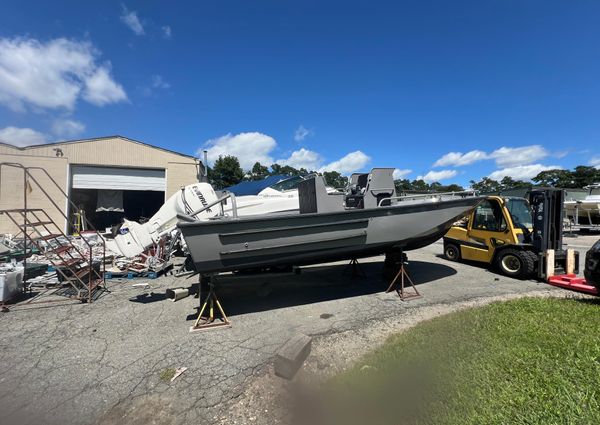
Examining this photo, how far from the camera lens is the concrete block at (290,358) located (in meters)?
2.65

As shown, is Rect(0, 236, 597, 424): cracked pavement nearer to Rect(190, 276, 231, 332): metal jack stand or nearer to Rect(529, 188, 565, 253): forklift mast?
Rect(190, 276, 231, 332): metal jack stand

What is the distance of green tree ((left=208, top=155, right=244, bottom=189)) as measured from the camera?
3978 centimetres

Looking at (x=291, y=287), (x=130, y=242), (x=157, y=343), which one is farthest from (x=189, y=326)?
(x=130, y=242)

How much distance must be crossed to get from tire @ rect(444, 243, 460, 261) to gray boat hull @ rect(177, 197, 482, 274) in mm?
2921

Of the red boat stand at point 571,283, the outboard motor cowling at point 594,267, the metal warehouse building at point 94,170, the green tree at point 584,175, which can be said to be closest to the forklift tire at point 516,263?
the red boat stand at point 571,283

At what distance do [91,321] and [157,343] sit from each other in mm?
1518

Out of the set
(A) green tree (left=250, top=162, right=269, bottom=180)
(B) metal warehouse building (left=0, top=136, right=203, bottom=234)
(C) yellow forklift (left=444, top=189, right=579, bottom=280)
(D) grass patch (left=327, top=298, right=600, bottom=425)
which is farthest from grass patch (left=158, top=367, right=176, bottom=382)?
(A) green tree (left=250, top=162, right=269, bottom=180)

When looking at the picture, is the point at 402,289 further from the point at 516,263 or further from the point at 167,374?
the point at 167,374

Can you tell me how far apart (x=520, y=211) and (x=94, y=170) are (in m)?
18.9

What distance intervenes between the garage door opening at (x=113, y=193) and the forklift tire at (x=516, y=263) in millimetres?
13939

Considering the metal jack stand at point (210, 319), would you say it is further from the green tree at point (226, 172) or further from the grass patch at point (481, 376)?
the green tree at point (226, 172)

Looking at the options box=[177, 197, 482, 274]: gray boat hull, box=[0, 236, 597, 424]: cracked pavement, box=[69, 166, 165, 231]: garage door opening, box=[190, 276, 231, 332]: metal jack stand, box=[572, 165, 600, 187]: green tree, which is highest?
box=[572, 165, 600, 187]: green tree

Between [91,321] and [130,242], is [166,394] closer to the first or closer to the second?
[91,321]

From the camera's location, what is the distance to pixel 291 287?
18.5 feet
